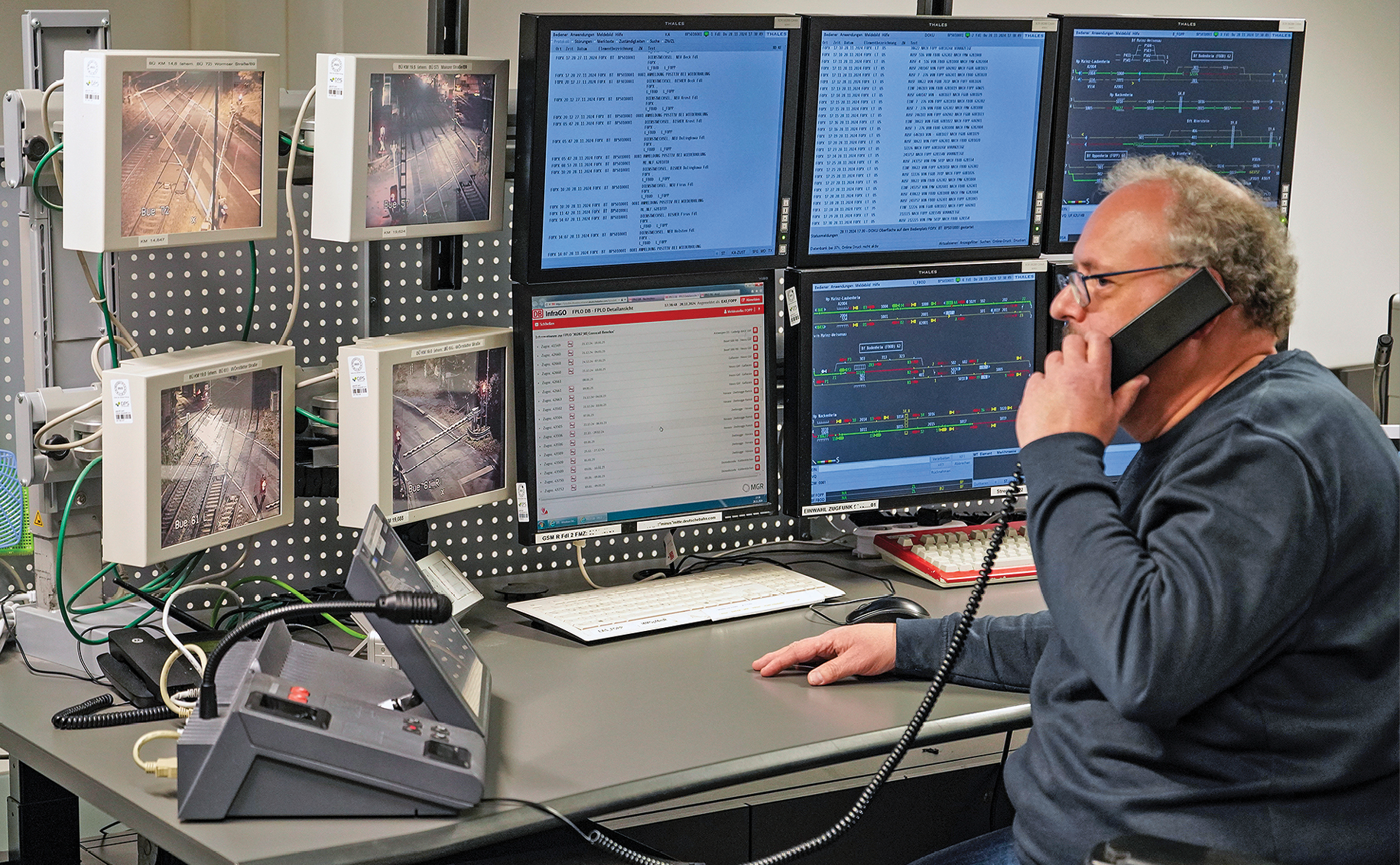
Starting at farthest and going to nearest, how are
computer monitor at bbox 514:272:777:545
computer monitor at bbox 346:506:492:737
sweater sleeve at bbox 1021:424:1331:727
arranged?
computer monitor at bbox 514:272:777:545 < computer monitor at bbox 346:506:492:737 < sweater sleeve at bbox 1021:424:1331:727

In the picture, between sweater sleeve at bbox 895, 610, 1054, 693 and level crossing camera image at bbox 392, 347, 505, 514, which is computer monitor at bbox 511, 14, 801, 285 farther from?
sweater sleeve at bbox 895, 610, 1054, 693

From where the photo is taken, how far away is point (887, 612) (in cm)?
192

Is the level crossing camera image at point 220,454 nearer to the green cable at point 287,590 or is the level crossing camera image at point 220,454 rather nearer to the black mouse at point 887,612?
the green cable at point 287,590

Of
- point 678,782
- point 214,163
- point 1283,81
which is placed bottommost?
point 678,782

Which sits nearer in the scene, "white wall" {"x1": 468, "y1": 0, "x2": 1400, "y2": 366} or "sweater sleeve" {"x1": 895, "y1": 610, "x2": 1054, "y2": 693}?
"sweater sleeve" {"x1": 895, "y1": 610, "x2": 1054, "y2": 693}

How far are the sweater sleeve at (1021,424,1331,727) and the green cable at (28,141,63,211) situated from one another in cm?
122

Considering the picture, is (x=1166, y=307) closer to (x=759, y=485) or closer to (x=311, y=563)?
(x=759, y=485)

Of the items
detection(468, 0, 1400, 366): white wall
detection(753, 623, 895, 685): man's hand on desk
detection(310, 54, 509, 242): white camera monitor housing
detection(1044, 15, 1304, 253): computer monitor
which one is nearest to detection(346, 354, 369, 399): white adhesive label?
detection(310, 54, 509, 242): white camera monitor housing

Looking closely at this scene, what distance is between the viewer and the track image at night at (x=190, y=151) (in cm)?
162

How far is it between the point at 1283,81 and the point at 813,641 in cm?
136

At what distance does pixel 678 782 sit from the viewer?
4.83 ft

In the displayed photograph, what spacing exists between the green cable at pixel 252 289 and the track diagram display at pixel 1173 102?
127 centimetres

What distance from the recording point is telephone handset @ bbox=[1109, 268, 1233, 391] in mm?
1480

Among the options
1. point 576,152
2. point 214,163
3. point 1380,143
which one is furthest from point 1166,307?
point 1380,143
